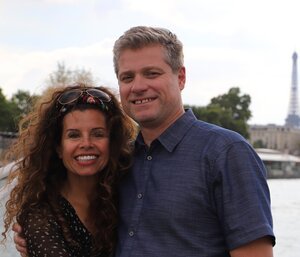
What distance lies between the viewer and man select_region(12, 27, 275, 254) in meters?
2.02

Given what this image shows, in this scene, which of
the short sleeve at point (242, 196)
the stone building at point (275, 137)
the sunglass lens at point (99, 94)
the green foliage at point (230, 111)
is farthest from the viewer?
the stone building at point (275, 137)

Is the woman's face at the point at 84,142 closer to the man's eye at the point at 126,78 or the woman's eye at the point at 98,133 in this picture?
the woman's eye at the point at 98,133

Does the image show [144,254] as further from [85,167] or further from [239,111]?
[239,111]

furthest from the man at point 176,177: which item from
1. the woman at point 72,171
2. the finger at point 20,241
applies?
the finger at point 20,241

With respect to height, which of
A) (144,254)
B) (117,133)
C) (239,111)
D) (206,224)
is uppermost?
(117,133)

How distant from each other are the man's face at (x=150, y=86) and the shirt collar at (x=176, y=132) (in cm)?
5

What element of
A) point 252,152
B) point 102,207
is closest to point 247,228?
point 252,152

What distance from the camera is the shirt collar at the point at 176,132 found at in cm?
229

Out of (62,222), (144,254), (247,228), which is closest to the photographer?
(247,228)

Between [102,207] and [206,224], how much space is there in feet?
2.13

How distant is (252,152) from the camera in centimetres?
Answer: 206

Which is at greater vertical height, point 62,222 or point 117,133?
point 117,133

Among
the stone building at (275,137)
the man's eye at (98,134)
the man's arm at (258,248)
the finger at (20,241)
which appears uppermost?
the man's eye at (98,134)

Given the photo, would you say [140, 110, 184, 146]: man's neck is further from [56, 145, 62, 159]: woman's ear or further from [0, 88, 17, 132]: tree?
[0, 88, 17, 132]: tree
